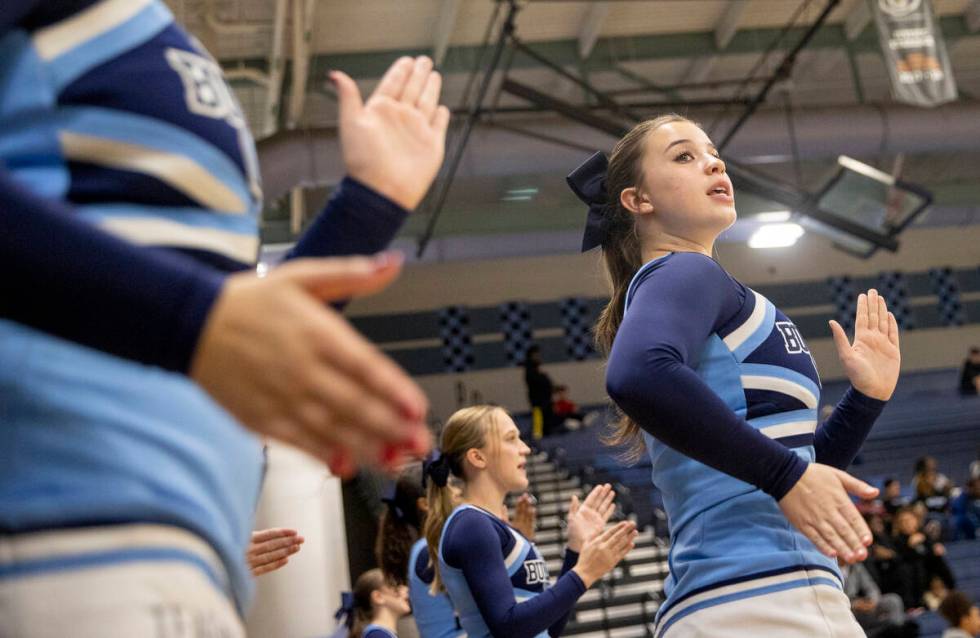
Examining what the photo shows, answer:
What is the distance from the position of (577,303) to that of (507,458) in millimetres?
15122

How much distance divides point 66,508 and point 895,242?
32.7 feet

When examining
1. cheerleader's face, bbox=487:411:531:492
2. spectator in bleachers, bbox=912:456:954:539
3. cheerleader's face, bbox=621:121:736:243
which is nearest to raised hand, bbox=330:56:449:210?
cheerleader's face, bbox=621:121:736:243

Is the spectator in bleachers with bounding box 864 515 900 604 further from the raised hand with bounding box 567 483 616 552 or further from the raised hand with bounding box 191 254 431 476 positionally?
the raised hand with bounding box 191 254 431 476

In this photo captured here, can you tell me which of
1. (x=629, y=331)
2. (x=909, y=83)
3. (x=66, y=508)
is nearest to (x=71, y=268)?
(x=66, y=508)

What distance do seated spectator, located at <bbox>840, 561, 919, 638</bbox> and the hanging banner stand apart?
11.9 feet

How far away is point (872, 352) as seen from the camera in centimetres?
226

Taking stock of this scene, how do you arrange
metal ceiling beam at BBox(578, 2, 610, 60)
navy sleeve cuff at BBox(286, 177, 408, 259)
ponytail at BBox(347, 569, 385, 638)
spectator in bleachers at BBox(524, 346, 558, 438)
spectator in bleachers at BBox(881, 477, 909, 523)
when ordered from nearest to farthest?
1. navy sleeve cuff at BBox(286, 177, 408, 259)
2. ponytail at BBox(347, 569, 385, 638)
3. spectator in bleachers at BBox(881, 477, 909, 523)
4. metal ceiling beam at BBox(578, 2, 610, 60)
5. spectator in bleachers at BBox(524, 346, 558, 438)

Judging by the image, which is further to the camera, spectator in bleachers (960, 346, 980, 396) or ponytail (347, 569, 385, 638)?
spectator in bleachers (960, 346, 980, 396)

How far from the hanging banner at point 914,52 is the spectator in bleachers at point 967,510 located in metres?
5.15

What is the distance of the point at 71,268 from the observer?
755 mm

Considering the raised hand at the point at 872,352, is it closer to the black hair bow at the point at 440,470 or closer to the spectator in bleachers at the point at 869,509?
the black hair bow at the point at 440,470

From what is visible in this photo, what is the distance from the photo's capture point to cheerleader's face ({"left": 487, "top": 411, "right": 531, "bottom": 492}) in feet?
11.7

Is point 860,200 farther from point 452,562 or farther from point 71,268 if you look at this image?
point 71,268

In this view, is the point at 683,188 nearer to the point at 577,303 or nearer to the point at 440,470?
the point at 440,470
